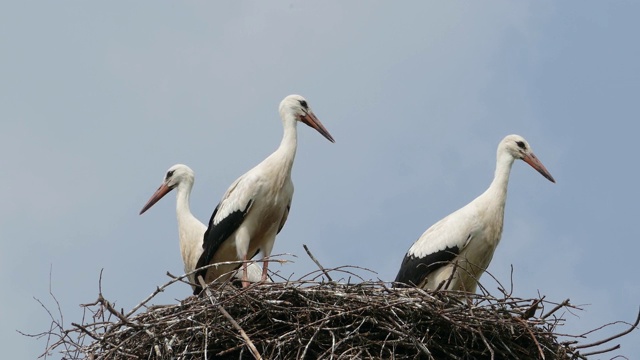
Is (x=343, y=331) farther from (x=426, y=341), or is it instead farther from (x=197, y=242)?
(x=197, y=242)

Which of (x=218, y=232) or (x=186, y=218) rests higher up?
(x=186, y=218)

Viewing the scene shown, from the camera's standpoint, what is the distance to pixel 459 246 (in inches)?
427

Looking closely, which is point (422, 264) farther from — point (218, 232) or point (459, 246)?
point (218, 232)

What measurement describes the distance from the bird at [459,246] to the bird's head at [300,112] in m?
1.17

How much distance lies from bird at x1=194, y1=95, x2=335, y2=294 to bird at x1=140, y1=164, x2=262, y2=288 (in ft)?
2.23

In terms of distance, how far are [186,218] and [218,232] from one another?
1.23m

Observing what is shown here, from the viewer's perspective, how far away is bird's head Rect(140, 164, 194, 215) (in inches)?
497

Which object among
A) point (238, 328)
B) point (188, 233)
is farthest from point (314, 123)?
point (238, 328)

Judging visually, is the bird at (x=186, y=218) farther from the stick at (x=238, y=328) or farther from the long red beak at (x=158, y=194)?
the stick at (x=238, y=328)

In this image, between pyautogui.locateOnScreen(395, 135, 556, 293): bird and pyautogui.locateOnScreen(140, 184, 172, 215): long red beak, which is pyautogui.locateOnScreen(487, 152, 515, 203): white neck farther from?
pyautogui.locateOnScreen(140, 184, 172, 215): long red beak

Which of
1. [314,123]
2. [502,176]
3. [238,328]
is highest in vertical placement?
[314,123]

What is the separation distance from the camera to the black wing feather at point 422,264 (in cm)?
1084

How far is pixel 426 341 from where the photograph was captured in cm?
881

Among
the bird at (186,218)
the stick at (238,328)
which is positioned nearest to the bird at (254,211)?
the bird at (186,218)
